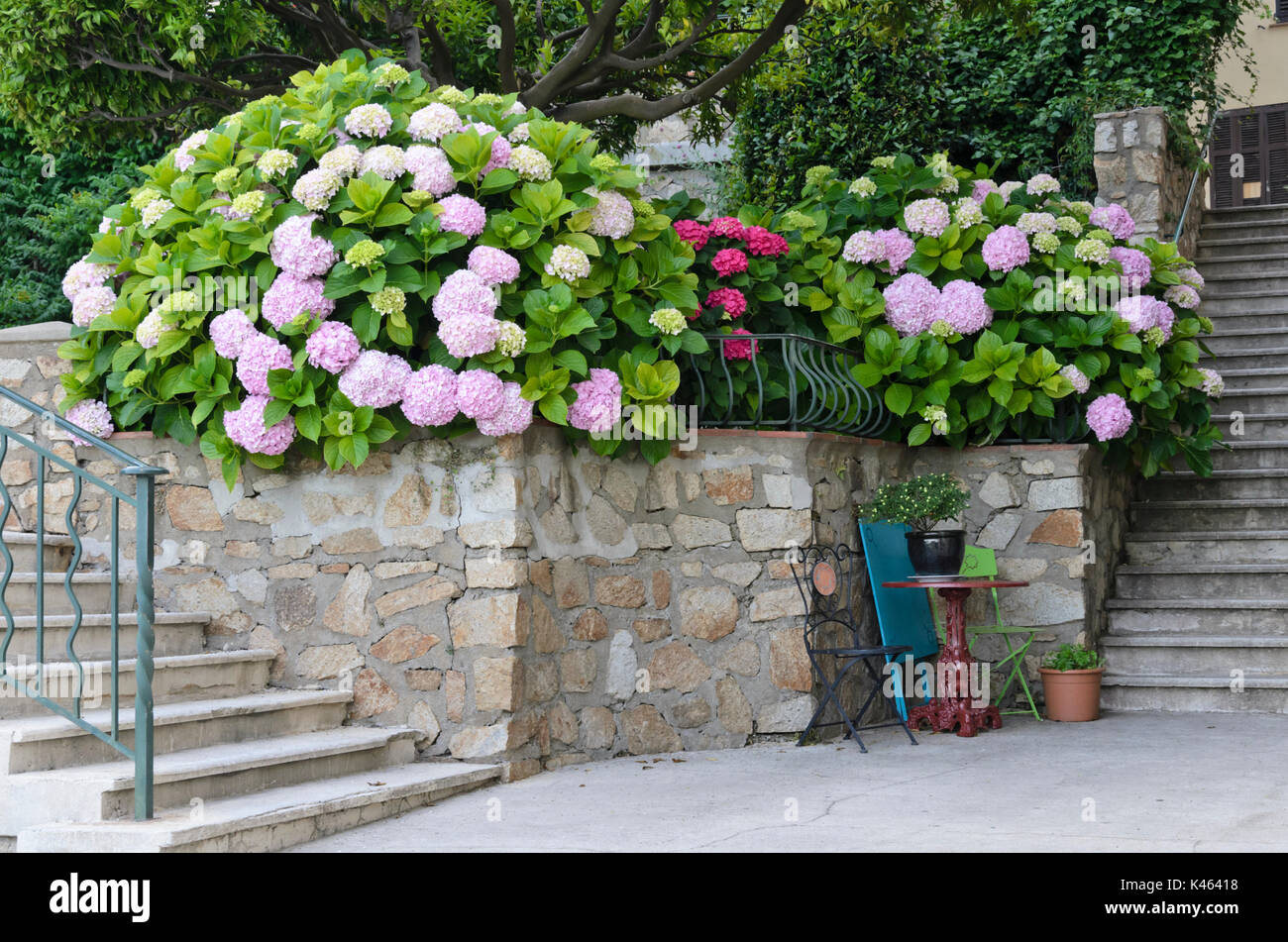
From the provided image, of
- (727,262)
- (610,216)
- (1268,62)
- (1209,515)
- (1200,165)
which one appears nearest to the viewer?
(610,216)

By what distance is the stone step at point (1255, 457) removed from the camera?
8.17 metres

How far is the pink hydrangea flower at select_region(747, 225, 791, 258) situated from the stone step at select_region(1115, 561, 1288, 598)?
8.97ft

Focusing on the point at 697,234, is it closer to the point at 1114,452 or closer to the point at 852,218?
the point at 852,218

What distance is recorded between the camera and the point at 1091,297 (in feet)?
23.0

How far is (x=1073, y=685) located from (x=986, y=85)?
→ 17.4 ft

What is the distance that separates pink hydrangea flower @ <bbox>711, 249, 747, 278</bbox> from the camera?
6.28 m

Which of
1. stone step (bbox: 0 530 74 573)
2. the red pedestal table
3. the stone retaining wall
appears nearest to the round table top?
the red pedestal table

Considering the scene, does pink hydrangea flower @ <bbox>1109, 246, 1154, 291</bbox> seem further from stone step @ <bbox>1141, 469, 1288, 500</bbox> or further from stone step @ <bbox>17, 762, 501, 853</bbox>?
stone step @ <bbox>17, 762, 501, 853</bbox>

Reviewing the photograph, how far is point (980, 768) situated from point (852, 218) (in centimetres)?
300

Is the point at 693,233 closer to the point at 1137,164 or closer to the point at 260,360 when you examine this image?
the point at 260,360

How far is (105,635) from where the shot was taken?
510 cm

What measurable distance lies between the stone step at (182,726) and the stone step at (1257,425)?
18.5ft

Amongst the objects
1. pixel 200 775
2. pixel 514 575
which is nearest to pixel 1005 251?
pixel 514 575

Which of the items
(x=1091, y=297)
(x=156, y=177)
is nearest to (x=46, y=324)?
(x=156, y=177)
